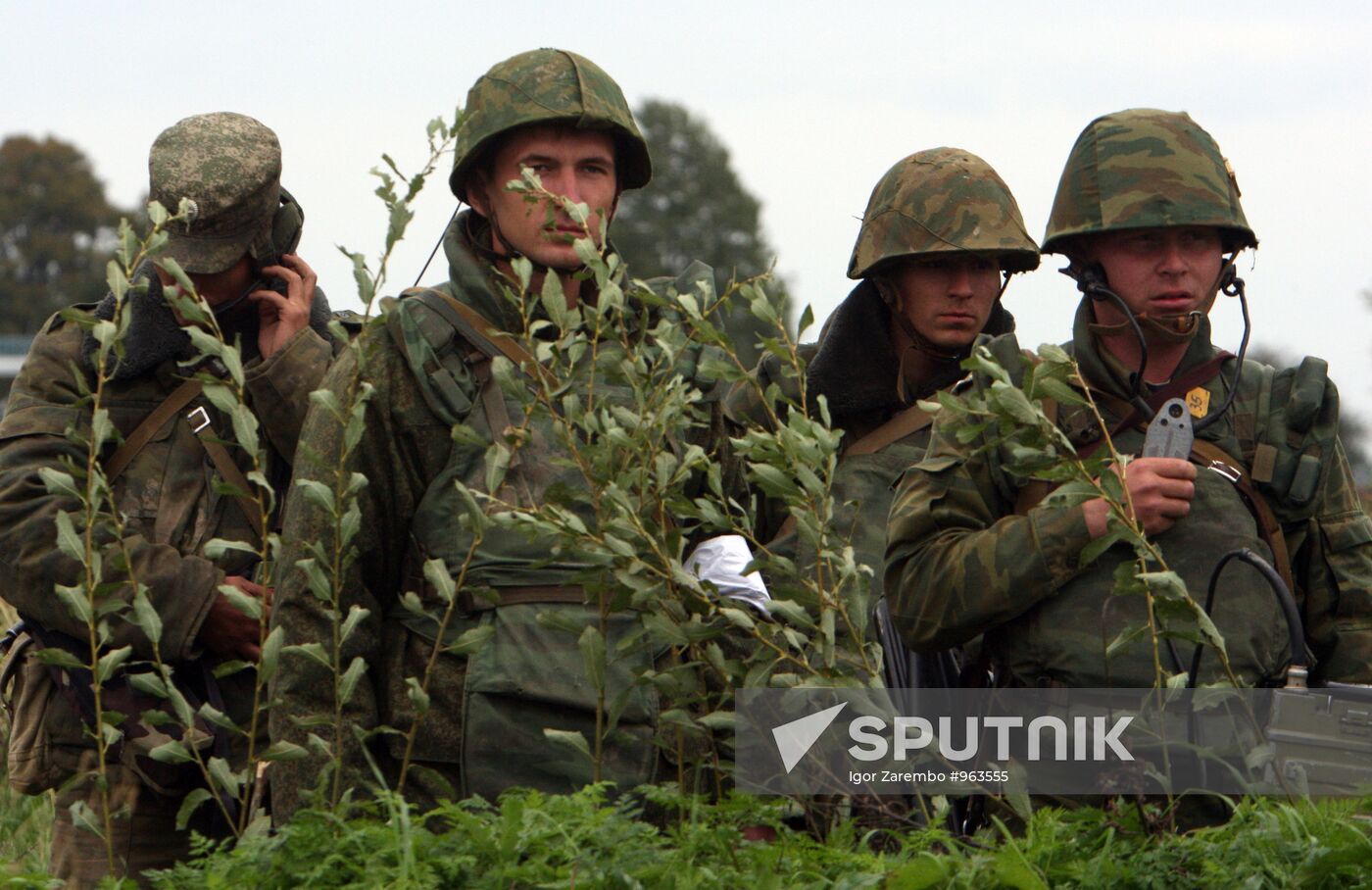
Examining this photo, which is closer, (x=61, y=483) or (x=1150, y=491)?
(x=61, y=483)

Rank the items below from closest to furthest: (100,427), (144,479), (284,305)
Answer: (100,427) < (144,479) < (284,305)

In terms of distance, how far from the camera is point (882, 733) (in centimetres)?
354

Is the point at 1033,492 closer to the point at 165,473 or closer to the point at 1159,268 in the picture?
the point at 1159,268

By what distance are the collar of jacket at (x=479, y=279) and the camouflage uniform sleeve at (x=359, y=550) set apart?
218 millimetres

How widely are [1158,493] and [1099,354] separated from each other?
1.61ft

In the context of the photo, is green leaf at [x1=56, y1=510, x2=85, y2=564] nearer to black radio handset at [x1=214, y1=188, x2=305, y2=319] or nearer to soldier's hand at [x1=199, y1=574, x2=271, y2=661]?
soldier's hand at [x1=199, y1=574, x2=271, y2=661]

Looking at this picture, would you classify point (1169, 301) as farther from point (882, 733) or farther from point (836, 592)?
point (836, 592)

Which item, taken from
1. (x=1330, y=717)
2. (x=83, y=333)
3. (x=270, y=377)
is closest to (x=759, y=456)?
(x=1330, y=717)

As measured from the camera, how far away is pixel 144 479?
491 centimetres

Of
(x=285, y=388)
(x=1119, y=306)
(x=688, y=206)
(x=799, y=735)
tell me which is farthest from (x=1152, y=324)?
(x=688, y=206)

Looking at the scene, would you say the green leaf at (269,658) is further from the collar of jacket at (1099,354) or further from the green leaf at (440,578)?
the collar of jacket at (1099,354)

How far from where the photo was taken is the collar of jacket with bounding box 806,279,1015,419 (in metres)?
5.47

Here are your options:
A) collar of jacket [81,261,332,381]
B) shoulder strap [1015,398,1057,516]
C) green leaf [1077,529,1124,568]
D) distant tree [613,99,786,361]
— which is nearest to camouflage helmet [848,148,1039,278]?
shoulder strap [1015,398,1057,516]

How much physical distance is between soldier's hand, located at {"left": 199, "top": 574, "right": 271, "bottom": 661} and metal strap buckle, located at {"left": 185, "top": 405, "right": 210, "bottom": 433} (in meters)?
0.38
